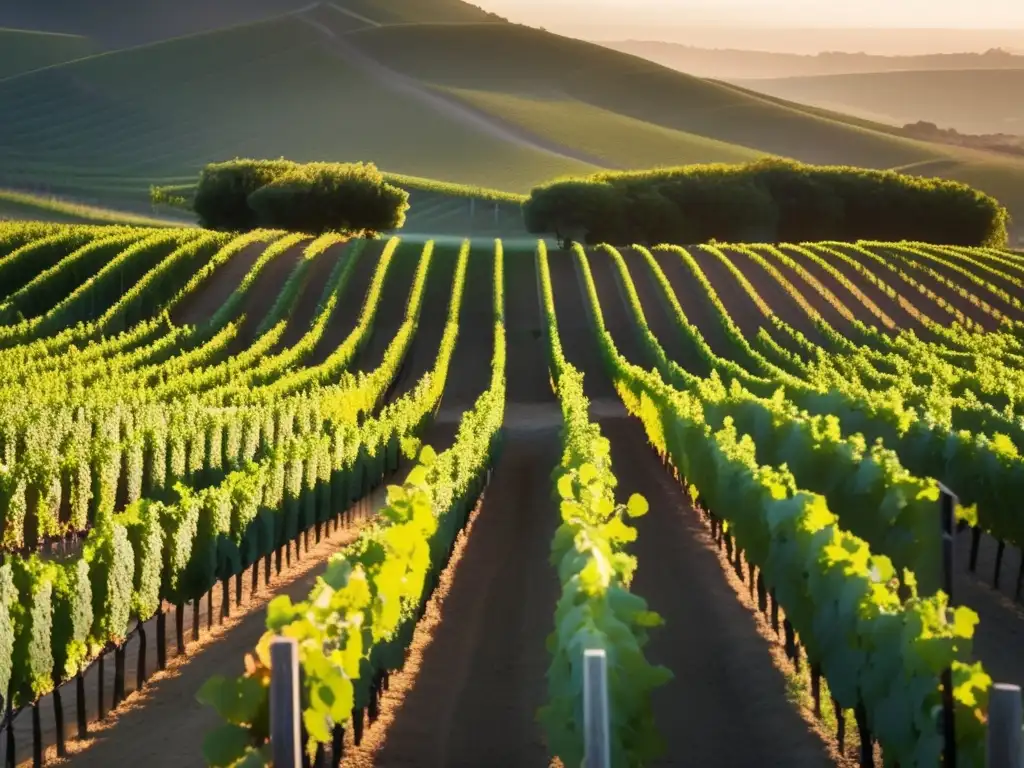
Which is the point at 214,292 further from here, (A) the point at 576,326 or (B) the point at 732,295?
(B) the point at 732,295

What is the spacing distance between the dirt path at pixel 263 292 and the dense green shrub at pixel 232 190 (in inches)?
375

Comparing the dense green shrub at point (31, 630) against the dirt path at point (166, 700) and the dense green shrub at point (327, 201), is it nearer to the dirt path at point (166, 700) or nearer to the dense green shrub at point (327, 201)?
the dirt path at point (166, 700)

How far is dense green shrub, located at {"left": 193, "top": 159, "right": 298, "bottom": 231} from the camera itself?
255 feet

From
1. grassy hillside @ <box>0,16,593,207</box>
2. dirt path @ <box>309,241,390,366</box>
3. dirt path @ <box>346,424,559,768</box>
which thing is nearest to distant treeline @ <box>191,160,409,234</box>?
dirt path @ <box>309,241,390,366</box>

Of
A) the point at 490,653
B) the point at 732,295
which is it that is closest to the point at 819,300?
the point at 732,295

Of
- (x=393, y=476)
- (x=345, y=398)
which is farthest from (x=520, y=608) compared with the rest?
(x=345, y=398)

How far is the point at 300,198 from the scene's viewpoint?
7500cm

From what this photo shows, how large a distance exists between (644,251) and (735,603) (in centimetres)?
5042

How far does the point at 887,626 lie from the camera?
12.9 meters

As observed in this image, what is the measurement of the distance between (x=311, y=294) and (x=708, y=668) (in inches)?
1841

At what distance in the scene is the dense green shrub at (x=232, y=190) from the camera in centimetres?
7775

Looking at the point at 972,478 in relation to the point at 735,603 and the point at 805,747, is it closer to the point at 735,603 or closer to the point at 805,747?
the point at 735,603

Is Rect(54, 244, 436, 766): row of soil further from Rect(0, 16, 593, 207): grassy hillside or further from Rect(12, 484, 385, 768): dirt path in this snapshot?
Rect(0, 16, 593, 207): grassy hillside

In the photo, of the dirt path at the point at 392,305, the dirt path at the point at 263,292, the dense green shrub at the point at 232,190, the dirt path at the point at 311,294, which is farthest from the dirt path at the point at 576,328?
the dense green shrub at the point at 232,190
